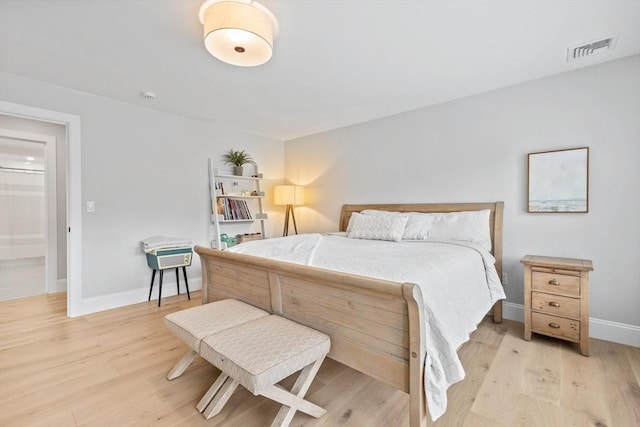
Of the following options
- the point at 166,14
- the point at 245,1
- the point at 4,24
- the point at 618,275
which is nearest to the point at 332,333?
the point at 245,1

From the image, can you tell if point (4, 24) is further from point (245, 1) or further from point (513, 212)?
point (513, 212)

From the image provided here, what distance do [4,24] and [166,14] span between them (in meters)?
1.15

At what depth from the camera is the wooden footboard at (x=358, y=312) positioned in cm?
122

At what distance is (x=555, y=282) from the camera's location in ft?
7.40

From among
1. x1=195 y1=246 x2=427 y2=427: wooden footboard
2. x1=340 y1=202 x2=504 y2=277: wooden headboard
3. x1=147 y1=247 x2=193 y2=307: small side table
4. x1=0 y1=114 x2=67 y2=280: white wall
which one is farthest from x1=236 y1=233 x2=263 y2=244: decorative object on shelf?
x1=0 y1=114 x2=67 y2=280: white wall

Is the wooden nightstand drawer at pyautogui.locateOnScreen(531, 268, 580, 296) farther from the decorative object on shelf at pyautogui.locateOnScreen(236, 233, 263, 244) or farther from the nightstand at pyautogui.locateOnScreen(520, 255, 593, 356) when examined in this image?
the decorative object on shelf at pyautogui.locateOnScreen(236, 233, 263, 244)

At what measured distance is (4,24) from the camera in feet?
6.15

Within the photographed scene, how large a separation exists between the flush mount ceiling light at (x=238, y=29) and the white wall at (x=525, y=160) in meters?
2.21

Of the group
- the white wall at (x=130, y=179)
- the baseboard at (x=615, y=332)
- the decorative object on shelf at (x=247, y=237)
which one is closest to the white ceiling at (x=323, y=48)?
the white wall at (x=130, y=179)

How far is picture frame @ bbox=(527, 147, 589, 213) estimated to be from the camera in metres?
2.44

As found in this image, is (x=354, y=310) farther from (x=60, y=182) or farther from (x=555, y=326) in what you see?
(x=60, y=182)

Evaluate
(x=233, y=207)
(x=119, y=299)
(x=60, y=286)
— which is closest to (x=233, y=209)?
(x=233, y=207)

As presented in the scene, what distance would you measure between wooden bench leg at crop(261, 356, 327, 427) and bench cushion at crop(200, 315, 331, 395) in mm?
105

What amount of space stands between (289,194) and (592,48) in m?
3.58
